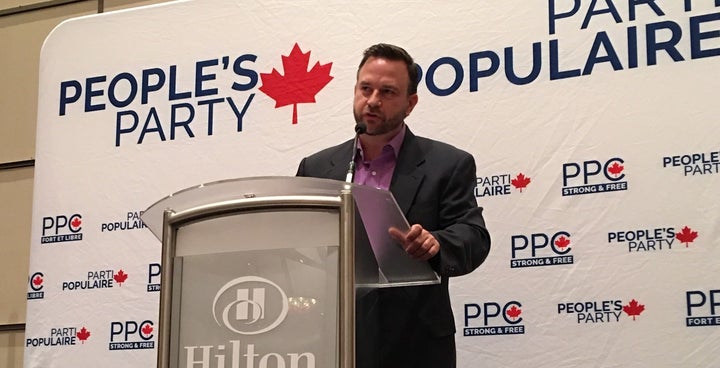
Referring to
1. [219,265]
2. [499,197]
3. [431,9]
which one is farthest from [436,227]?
[431,9]

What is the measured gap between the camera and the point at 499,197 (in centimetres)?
306

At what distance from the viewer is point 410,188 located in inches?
103

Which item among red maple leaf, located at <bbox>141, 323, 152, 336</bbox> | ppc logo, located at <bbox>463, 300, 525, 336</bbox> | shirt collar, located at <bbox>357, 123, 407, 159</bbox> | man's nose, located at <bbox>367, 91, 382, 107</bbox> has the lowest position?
red maple leaf, located at <bbox>141, 323, 152, 336</bbox>

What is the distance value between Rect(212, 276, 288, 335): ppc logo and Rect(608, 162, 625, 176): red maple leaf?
4.60 feet

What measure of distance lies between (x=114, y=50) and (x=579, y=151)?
1.91 metres

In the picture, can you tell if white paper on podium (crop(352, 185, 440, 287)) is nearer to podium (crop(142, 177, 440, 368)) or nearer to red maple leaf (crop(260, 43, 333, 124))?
podium (crop(142, 177, 440, 368))

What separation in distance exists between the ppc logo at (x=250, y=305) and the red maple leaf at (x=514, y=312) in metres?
1.24

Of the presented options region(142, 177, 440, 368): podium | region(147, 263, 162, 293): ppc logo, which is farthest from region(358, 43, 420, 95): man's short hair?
region(147, 263, 162, 293): ppc logo

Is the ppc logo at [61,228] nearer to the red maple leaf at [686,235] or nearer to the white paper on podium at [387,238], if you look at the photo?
the white paper on podium at [387,238]

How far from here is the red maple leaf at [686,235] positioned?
9.17 ft

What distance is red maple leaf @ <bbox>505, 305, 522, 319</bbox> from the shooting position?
2965mm

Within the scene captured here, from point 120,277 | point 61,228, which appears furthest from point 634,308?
point 61,228

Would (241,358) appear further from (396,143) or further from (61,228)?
(61,228)

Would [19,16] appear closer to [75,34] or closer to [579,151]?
[75,34]
